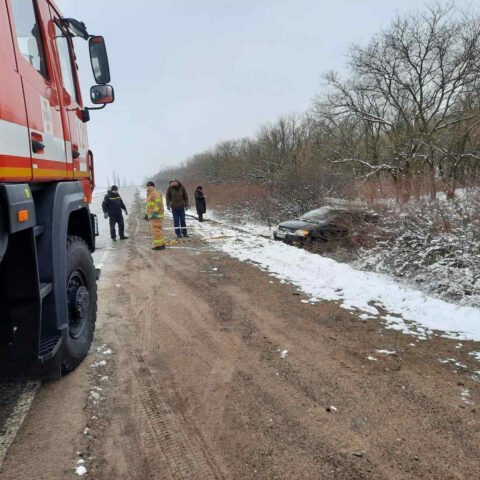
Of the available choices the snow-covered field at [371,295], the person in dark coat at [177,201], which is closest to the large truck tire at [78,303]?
the snow-covered field at [371,295]

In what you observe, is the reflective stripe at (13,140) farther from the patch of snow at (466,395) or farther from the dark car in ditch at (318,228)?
the dark car in ditch at (318,228)

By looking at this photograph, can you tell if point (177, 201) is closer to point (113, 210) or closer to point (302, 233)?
point (113, 210)

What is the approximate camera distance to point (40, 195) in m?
2.80

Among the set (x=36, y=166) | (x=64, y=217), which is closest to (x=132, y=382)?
(x=64, y=217)

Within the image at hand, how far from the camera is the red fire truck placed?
7.10 feet

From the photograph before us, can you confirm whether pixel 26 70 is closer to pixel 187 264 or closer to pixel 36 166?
pixel 36 166

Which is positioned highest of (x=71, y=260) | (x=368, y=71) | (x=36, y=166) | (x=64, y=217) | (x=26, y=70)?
(x=368, y=71)

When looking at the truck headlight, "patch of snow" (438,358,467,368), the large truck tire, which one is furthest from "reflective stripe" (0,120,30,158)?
the truck headlight

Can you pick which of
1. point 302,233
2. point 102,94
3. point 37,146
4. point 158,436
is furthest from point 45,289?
Result: point 302,233

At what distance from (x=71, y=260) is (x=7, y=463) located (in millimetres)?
1474

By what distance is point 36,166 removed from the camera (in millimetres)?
2463

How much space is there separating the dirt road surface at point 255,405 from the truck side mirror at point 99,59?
9.07ft

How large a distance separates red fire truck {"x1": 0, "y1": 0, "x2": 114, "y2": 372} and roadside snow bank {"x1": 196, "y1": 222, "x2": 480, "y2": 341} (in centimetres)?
347

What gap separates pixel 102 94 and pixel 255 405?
3.41 metres
